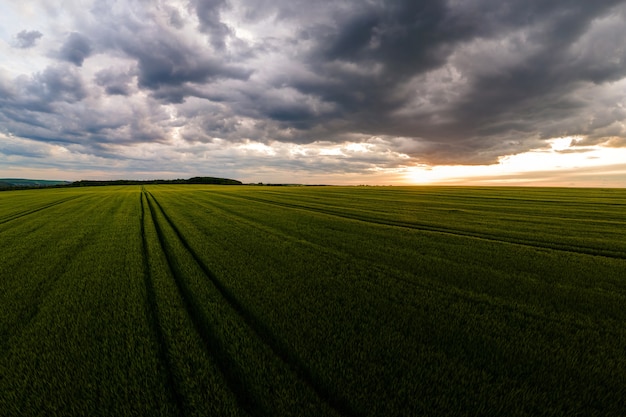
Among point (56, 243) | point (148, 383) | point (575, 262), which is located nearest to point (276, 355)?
point (148, 383)

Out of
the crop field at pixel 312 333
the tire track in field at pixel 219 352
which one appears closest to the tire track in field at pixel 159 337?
the crop field at pixel 312 333

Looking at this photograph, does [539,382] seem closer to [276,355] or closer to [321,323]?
[321,323]

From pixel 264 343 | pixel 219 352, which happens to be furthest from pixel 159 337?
pixel 264 343

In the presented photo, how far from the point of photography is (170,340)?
4430 millimetres

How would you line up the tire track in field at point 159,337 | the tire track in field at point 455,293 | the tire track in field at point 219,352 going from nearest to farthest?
the tire track in field at point 219,352 → the tire track in field at point 159,337 → the tire track in field at point 455,293

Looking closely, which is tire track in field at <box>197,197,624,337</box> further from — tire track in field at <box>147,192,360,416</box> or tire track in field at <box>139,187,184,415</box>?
tire track in field at <box>139,187,184,415</box>

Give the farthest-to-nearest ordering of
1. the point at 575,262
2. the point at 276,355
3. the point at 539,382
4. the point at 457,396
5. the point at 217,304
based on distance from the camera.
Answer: the point at 575,262 < the point at 217,304 < the point at 276,355 < the point at 539,382 < the point at 457,396

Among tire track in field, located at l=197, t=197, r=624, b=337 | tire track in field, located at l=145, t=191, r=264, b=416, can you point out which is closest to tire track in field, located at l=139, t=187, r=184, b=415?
tire track in field, located at l=145, t=191, r=264, b=416

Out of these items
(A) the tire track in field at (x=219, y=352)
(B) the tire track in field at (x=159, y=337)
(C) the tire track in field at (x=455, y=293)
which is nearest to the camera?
(A) the tire track in field at (x=219, y=352)

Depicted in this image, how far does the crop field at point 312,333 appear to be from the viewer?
3.26 metres

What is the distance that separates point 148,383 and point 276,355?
1.66 m

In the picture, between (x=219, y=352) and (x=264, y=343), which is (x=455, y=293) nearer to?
(x=264, y=343)

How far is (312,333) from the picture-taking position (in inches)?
180

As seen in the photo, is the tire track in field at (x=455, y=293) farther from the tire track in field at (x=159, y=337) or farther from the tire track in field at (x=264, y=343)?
the tire track in field at (x=159, y=337)
